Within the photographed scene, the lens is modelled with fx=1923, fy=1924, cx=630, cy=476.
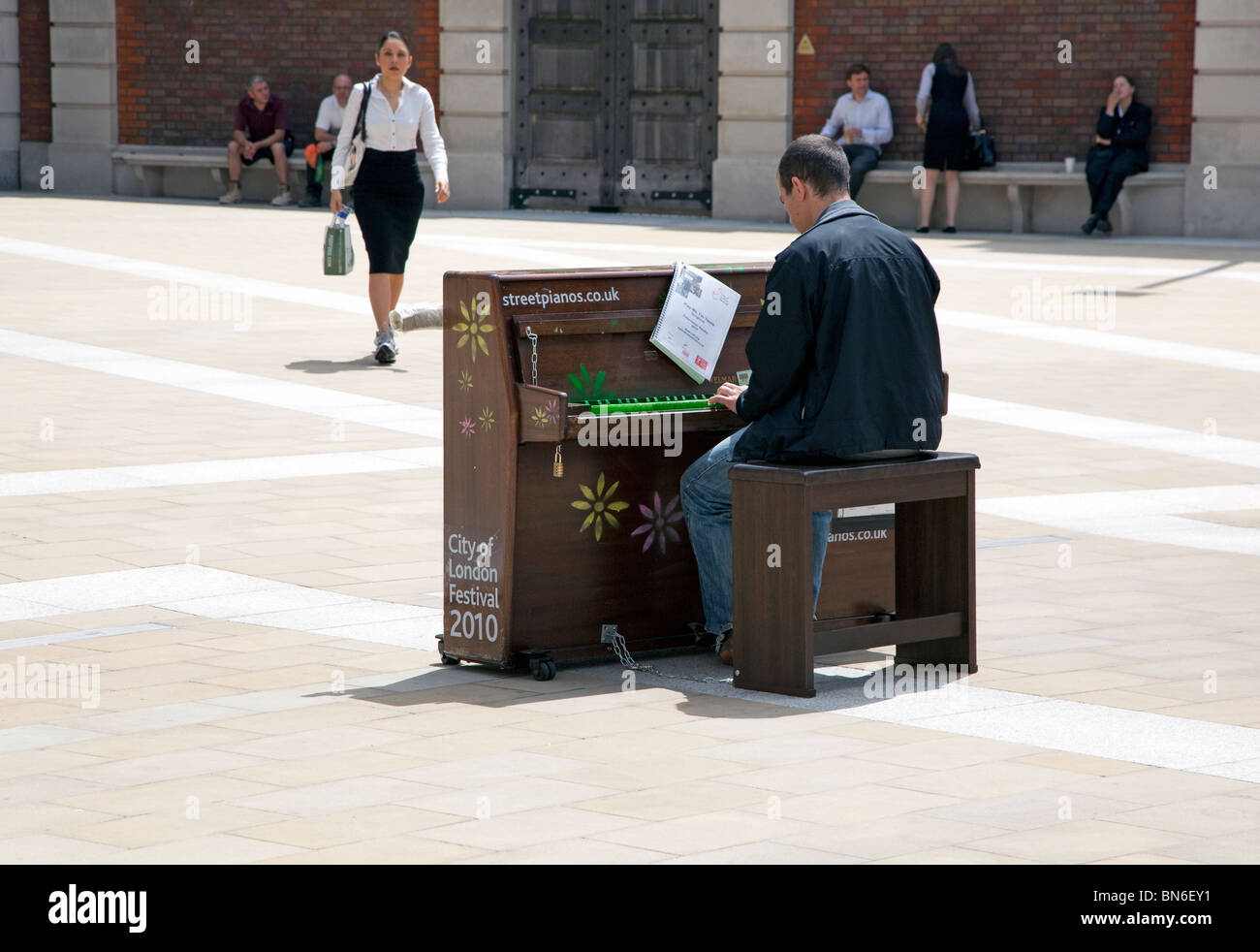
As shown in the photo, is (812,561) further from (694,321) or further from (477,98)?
(477,98)

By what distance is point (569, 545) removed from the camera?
6035 mm

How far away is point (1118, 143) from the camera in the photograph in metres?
21.3

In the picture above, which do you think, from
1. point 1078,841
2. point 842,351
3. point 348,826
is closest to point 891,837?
point 1078,841

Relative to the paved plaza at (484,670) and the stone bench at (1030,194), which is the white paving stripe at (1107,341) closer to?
the paved plaza at (484,670)

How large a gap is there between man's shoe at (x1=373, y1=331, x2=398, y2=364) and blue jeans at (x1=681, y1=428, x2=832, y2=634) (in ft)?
20.9

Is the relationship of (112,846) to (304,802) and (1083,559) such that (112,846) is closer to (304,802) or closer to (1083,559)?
(304,802)

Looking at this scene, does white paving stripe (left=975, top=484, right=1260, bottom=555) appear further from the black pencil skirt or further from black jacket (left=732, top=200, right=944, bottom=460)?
the black pencil skirt

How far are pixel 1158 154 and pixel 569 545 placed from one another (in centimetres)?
1715

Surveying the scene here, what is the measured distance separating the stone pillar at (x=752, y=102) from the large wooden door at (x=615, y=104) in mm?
329

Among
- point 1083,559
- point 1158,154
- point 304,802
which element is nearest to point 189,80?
point 1158,154

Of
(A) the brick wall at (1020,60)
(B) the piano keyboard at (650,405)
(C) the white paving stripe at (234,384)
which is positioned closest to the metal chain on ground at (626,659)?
(B) the piano keyboard at (650,405)

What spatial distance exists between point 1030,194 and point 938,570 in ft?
56.2

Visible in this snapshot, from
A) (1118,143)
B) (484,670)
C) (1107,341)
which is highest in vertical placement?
(1118,143)

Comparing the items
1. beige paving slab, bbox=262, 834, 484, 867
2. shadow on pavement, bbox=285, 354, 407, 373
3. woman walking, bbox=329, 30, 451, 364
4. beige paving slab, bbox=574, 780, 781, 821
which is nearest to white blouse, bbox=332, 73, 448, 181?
woman walking, bbox=329, 30, 451, 364
